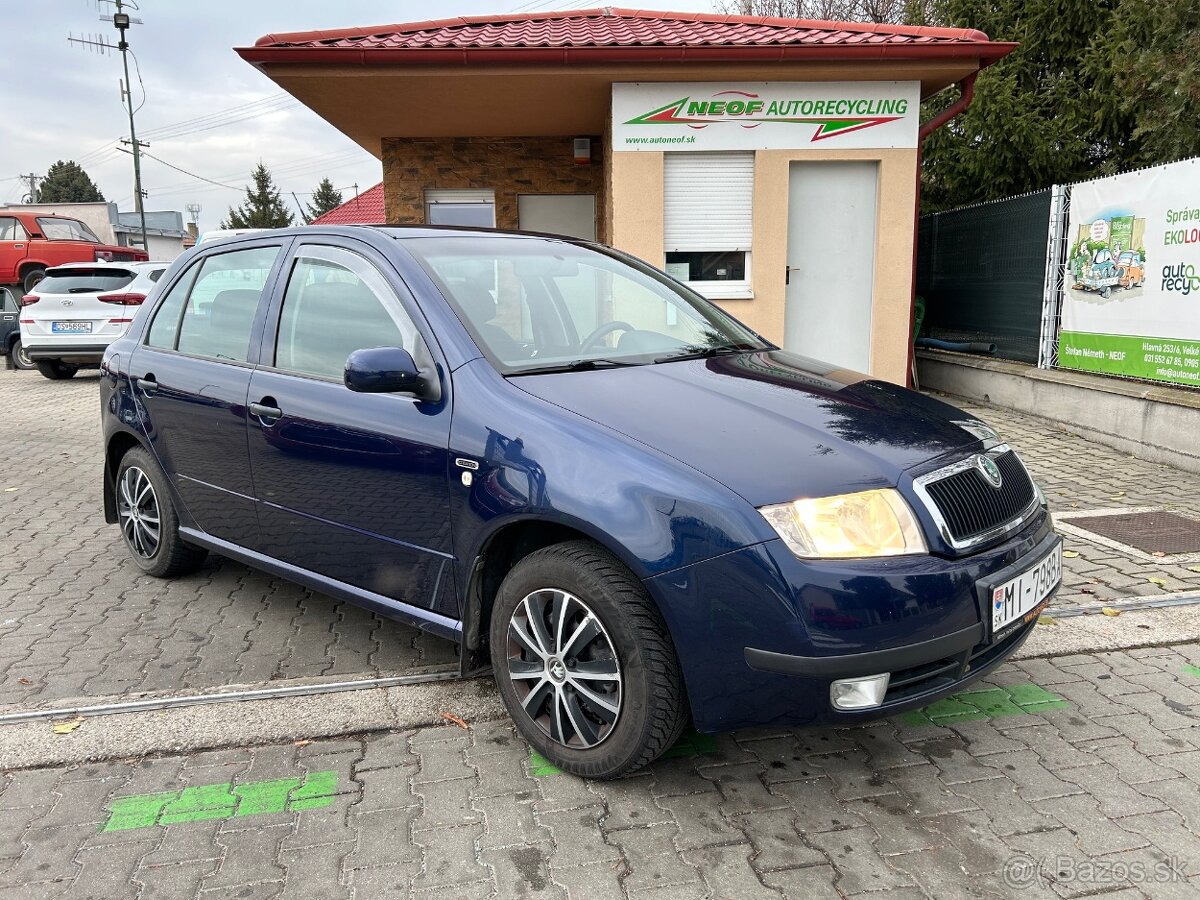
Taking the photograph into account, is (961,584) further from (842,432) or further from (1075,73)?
(1075,73)

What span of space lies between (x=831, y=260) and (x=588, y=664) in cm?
782

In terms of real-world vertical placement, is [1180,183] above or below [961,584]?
above

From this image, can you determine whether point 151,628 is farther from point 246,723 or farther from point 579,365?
point 579,365

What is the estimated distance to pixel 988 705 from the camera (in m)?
3.20

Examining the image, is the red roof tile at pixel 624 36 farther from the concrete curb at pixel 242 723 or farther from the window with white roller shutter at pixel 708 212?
the concrete curb at pixel 242 723

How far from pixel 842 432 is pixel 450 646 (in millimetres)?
1950

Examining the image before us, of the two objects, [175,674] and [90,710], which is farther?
[175,674]

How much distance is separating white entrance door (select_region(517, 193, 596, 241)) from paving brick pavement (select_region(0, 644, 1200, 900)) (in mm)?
9721

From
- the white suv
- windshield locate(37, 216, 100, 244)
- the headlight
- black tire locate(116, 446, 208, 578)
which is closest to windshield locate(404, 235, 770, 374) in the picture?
the headlight

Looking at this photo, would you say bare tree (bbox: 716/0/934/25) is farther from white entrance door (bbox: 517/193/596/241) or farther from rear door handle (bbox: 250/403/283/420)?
rear door handle (bbox: 250/403/283/420)

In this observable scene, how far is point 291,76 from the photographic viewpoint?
28.2 ft

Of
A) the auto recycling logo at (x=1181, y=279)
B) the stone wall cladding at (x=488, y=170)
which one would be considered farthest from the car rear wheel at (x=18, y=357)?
the auto recycling logo at (x=1181, y=279)

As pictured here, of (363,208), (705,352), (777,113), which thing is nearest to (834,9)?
(363,208)

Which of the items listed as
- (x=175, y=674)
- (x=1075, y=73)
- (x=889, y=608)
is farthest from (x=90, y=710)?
(x=1075, y=73)
